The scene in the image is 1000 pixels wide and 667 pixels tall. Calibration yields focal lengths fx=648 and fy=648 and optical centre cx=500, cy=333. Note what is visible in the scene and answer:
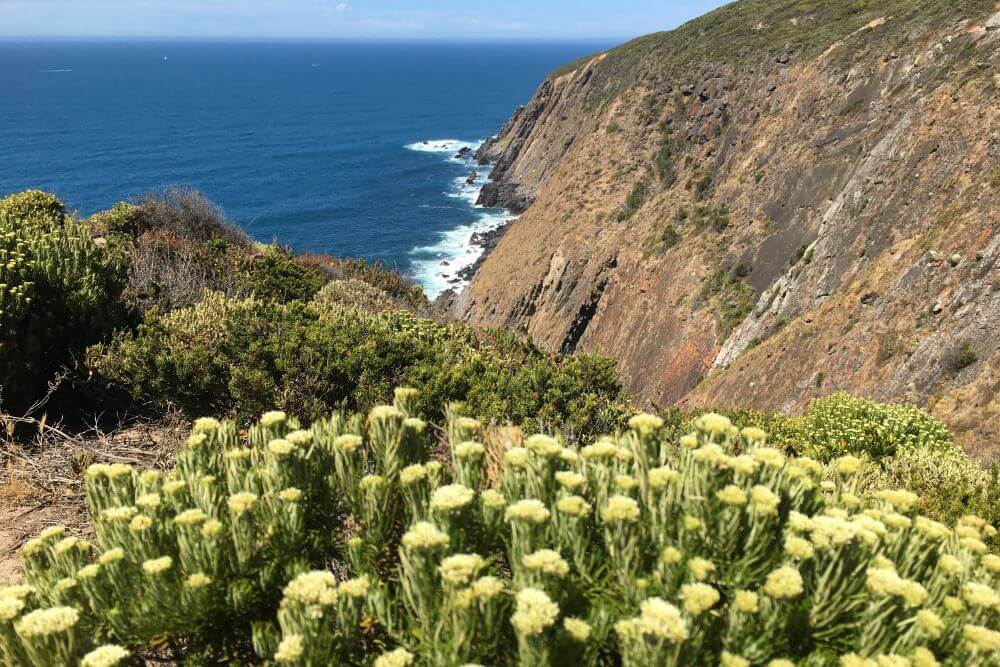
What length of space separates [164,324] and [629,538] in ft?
24.2

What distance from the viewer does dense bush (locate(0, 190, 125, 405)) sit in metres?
7.23

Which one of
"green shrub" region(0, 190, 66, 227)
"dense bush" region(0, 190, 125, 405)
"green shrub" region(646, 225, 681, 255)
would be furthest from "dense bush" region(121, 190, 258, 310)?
"green shrub" region(646, 225, 681, 255)

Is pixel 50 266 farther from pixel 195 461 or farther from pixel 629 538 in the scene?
pixel 629 538

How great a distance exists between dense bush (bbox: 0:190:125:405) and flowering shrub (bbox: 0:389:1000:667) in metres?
4.92

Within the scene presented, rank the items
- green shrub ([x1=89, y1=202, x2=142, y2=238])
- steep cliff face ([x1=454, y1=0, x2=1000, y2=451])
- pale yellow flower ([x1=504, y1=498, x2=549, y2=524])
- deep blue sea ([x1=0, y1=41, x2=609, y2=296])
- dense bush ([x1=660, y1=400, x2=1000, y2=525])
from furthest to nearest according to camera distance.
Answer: deep blue sea ([x1=0, y1=41, x2=609, y2=296]) < steep cliff face ([x1=454, y1=0, x2=1000, y2=451]) < green shrub ([x1=89, y1=202, x2=142, y2=238]) < dense bush ([x1=660, y1=400, x2=1000, y2=525]) < pale yellow flower ([x1=504, y1=498, x2=549, y2=524])

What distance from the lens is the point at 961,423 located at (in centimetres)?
1404

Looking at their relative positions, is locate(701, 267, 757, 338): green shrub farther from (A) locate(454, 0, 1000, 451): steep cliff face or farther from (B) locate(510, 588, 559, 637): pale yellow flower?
(B) locate(510, 588, 559, 637): pale yellow flower

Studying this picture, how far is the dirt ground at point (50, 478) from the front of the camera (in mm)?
5180

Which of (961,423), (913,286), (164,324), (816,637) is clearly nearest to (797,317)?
(913,286)

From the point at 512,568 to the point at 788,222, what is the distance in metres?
34.1

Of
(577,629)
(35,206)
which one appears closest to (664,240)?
(35,206)

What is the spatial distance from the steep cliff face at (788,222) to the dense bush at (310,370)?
10.2 m

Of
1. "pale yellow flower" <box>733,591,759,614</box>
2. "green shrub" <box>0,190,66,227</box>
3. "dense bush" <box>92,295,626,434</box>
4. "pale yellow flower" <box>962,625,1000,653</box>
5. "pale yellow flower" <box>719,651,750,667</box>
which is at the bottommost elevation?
"dense bush" <box>92,295,626,434</box>

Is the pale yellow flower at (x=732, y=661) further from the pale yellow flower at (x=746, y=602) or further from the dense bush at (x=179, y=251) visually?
the dense bush at (x=179, y=251)
